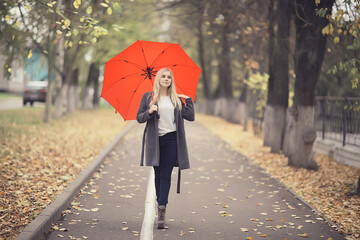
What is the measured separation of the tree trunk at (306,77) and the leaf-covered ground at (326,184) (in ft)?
1.55

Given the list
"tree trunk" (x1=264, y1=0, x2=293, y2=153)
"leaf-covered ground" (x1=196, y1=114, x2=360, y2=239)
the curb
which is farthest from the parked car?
the curb

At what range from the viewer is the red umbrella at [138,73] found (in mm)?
6031

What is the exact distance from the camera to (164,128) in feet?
18.3

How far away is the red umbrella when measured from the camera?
6.03 meters

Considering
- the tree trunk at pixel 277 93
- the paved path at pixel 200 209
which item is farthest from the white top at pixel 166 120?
the tree trunk at pixel 277 93

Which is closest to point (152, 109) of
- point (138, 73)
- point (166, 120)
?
point (166, 120)

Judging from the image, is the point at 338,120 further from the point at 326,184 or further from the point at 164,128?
the point at 164,128

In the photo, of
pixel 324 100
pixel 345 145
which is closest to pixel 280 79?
pixel 324 100

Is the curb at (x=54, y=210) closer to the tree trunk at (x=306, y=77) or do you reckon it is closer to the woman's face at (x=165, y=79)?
the woman's face at (x=165, y=79)

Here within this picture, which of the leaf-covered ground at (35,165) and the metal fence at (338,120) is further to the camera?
the metal fence at (338,120)

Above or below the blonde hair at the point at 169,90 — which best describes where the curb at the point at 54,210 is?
below

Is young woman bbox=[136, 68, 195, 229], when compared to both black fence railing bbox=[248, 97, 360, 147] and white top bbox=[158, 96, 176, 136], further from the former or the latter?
black fence railing bbox=[248, 97, 360, 147]

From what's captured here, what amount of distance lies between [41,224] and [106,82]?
2.10m

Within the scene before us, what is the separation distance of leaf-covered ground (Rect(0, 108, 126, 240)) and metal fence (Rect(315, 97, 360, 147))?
669 cm
